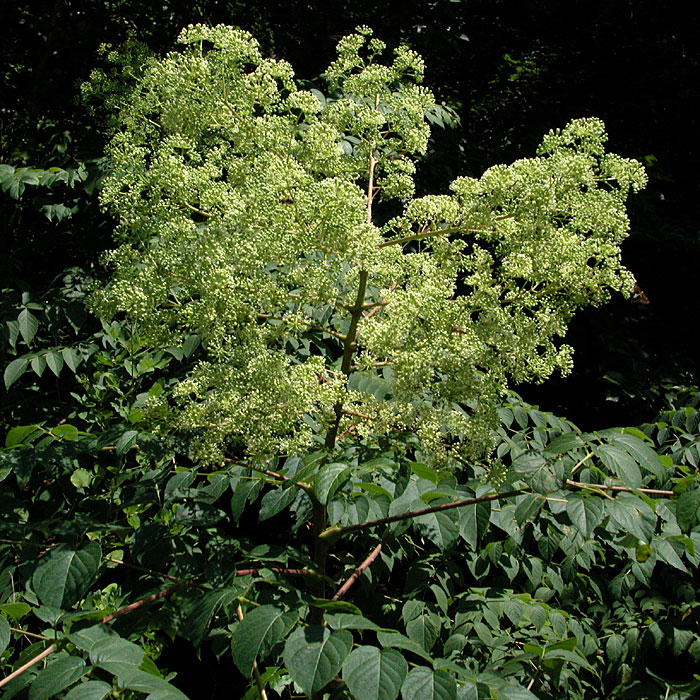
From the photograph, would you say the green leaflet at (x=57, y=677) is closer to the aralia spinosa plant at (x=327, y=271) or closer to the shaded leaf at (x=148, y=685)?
the shaded leaf at (x=148, y=685)

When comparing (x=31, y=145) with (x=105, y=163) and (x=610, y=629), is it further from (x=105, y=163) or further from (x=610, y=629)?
(x=610, y=629)

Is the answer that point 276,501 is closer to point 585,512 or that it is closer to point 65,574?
point 65,574

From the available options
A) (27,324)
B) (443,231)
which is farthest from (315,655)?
(27,324)

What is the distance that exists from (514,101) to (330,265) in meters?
6.82

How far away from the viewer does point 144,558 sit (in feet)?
7.16

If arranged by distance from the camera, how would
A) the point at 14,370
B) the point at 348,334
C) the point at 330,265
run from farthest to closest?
the point at 14,370 < the point at 348,334 < the point at 330,265

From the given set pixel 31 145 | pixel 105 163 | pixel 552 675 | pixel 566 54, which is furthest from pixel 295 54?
pixel 552 675

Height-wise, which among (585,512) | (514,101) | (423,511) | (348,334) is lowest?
(423,511)

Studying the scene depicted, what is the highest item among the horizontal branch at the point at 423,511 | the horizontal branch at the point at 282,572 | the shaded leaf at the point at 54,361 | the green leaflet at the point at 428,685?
the horizontal branch at the point at 423,511

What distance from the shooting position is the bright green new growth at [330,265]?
191 cm

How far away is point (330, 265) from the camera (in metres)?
A: 1.99

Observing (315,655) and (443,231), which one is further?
(443,231)

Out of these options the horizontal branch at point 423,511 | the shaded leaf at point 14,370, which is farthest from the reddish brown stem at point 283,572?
the shaded leaf at point 14,370

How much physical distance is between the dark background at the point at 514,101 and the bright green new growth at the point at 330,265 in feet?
7.49
